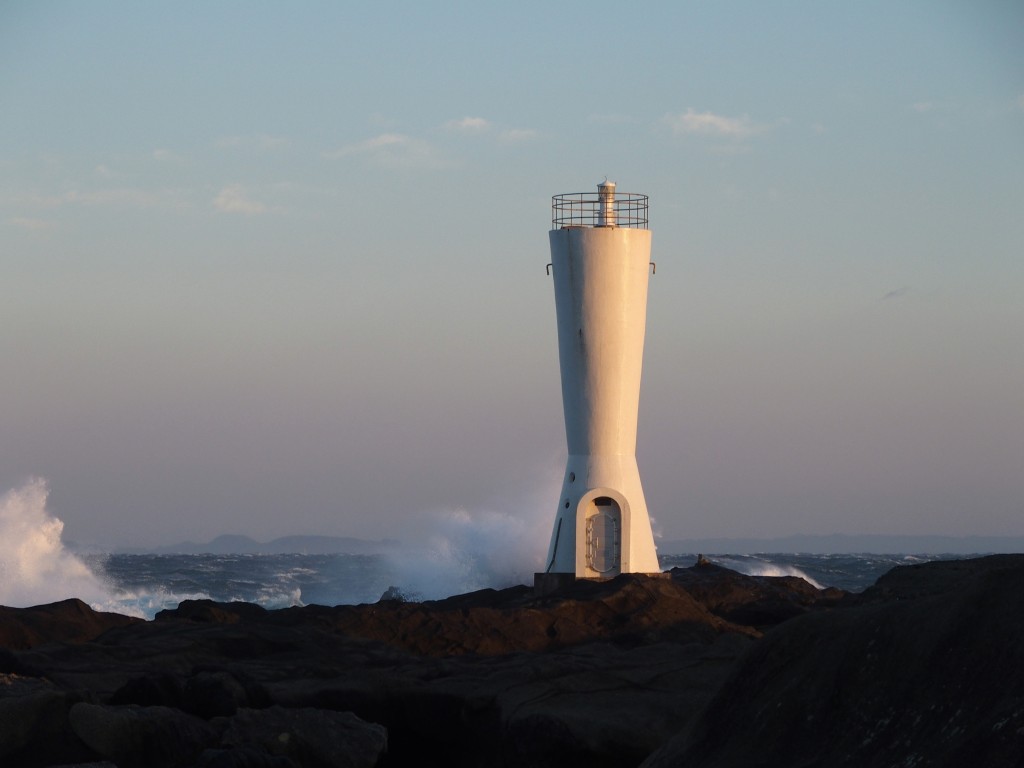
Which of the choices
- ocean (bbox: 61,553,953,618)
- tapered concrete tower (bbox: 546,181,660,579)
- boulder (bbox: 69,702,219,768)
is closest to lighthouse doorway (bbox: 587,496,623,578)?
tapered concrete tower (bbox: 546,181,660,579)

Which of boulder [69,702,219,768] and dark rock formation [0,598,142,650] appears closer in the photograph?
boulder [69,702,219,768]

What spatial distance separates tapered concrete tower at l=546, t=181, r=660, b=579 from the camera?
741 inches

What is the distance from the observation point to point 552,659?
1071 cm

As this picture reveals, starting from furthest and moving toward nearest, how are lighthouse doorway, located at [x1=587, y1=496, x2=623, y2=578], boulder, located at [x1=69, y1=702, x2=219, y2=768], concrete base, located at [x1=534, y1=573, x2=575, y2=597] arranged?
1. lighthouse doorway, located at [x1=587, y1=496, x2=623, y2=578]
2. concrete base, located at [x1=534, y1=573, x2=575, y2=597]
3. boulder, located at [x1=69, y1=702, x2=219, y2=768]

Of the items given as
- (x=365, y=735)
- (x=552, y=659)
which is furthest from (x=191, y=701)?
(x=552, y=659)

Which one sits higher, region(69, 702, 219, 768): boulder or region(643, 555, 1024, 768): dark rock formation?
region(643, 555, 1024, 768): dark rock formation

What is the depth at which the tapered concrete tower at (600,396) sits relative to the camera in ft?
61.7

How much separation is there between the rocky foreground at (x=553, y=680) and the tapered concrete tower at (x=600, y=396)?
3.29ft

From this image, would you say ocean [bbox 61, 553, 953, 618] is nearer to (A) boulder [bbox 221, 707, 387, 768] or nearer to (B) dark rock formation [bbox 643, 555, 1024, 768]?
(A) boulder [bbox 221, 707, 387, 768]

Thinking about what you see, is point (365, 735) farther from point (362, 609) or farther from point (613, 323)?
point (613, 323)

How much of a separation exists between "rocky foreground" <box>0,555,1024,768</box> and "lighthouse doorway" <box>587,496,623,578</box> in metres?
0.91

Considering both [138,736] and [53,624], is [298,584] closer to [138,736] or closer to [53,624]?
[53,624]

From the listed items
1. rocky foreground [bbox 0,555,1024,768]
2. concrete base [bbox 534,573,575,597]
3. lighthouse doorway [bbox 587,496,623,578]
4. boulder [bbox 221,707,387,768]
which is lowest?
boulder [bbox 221,707,387,768]

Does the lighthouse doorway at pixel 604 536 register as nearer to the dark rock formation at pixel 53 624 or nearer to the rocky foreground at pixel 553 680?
the rocky foreground at pixel 553 680
